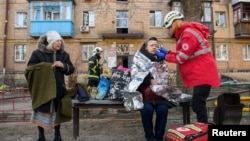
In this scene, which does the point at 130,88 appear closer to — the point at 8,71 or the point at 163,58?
the point at 163,58

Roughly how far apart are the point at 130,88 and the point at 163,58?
0.62 metres

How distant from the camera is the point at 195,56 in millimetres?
3824

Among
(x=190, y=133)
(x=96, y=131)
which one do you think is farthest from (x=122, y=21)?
(x=190, y=133)

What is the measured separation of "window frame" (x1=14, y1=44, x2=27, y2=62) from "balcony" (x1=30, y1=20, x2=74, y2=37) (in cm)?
183

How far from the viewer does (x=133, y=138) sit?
189 inches

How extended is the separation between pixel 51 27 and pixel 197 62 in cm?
2198

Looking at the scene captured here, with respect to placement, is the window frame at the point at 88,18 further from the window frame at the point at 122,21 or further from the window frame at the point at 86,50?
the window frame at the point at 122,21

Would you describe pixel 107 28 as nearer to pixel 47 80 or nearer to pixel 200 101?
pixel 47 80

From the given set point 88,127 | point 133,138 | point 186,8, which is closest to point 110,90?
point 133,138

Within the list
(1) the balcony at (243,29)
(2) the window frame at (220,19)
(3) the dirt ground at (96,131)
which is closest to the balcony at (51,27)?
(2) the window frame at (220,19)

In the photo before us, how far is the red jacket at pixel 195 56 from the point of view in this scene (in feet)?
12.3

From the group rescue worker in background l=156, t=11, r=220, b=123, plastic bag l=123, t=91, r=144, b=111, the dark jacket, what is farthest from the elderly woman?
rescue worker in background l=156, t=11, r=220, b=123

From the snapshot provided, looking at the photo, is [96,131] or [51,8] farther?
[51,8]

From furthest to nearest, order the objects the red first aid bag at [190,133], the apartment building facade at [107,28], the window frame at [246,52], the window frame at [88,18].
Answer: the window frame at [246,52] → the window frame at [88,18] → the apartment building facade at [107,28] → the red first aid bag at [190,133]
